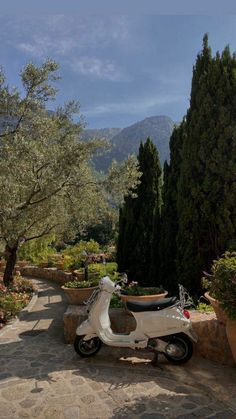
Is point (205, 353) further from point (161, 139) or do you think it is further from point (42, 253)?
point (161, 139)

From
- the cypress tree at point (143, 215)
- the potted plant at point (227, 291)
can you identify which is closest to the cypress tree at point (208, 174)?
the potted plant at point (227, 291)

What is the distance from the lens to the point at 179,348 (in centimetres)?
486

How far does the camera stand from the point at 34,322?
26.2 feet

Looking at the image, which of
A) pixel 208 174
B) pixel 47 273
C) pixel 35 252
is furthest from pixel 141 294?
pixel 35 252

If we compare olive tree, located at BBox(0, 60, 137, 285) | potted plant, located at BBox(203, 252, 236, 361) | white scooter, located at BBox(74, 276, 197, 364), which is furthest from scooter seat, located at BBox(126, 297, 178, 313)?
olive tree, located at BBox(0, 60, 137, 285)

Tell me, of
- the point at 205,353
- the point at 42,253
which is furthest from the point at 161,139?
the point at 205,353

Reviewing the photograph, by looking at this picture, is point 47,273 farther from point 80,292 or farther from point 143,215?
point 80,292

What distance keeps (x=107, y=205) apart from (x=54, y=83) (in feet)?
11.8

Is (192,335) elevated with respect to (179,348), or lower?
elevated

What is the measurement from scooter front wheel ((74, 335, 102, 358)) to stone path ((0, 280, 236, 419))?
10 centimetres

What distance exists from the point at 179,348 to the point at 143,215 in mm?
7530

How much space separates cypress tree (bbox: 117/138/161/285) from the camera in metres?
12.0

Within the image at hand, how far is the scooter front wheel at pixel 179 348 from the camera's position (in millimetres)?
4848

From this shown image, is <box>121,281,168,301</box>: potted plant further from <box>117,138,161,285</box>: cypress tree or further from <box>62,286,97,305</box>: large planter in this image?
<box>117,138,161,285</box>: cypress tree
